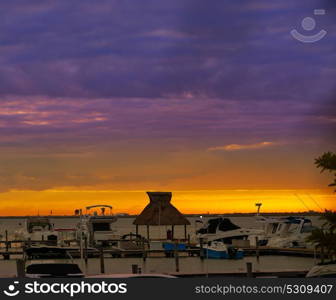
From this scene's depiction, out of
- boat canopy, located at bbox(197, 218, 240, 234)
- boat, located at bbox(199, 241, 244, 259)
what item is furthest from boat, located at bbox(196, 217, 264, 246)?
boat, located at bbox(199, 241, 244, 259)

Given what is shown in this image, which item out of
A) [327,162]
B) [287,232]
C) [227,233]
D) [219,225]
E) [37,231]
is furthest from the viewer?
[37,231]

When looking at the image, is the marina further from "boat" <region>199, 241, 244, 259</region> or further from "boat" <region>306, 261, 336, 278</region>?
"boat" <region>306, 261, 336, 278</region>

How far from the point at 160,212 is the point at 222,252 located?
789 centimetres

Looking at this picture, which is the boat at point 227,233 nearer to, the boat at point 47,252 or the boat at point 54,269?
the boat at point 47,252

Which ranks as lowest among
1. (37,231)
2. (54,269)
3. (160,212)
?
(54,269)

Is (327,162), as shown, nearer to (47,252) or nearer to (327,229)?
(327,229)

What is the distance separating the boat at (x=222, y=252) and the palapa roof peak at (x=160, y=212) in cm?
452

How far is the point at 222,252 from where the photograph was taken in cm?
6306

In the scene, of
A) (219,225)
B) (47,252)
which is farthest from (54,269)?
(219,225)

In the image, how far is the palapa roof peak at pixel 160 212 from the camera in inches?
2675

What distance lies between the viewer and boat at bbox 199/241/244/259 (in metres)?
62.7

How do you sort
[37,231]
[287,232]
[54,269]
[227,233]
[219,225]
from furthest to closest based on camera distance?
[37,231]
[219,225]
[227,233]
[287,232]
[54,269]

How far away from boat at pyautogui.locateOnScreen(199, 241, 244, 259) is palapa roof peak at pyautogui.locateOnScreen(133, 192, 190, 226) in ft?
14.8

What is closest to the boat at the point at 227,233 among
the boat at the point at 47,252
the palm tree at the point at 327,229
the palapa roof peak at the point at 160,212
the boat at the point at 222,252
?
the palapa roof peak at the point at 160,212
